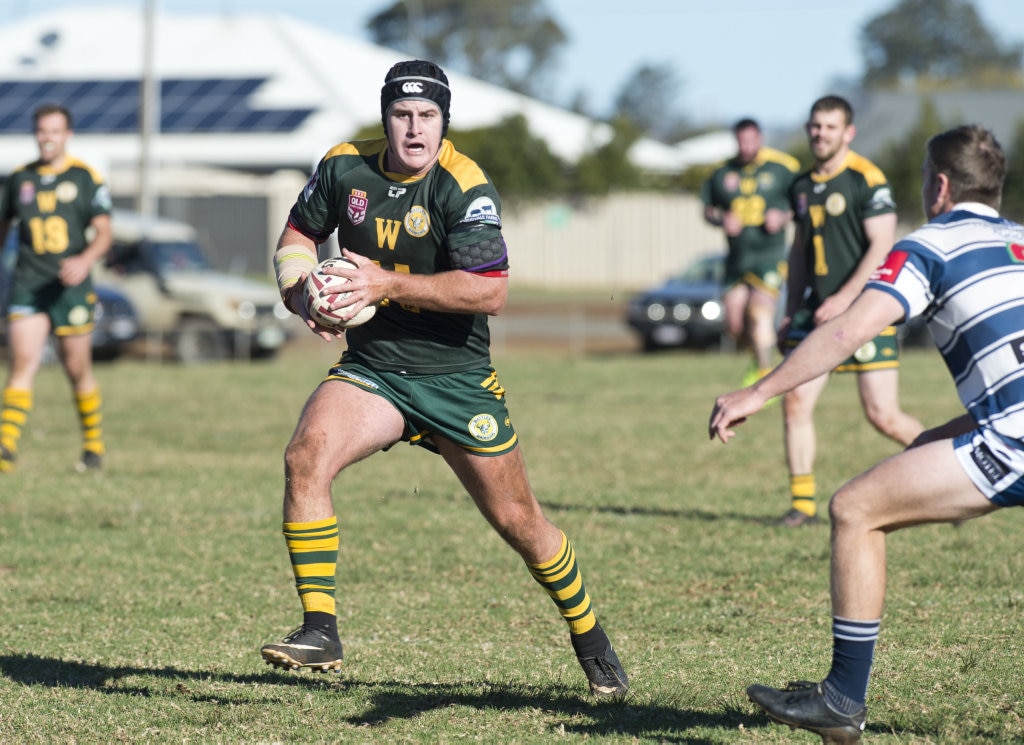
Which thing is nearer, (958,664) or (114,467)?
(958,664)

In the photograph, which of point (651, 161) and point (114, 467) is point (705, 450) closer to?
point (114, 467)

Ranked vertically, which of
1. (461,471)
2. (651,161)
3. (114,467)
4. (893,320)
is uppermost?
(651,161)

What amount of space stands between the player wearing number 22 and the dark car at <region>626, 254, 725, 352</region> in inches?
758

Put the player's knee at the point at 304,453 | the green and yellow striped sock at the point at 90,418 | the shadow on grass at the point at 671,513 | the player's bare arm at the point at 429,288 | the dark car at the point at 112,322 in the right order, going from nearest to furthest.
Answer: the player's bare arm at the point at 429,288 → the player's knee at the point at 304,453 → the shadow on grass at the point at 671,513 → the green and yellow striped sock at the point at 90,418 → the dark car at the point at 112,322

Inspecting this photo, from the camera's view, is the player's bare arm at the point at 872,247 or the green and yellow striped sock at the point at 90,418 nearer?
the player's bare arm at the point at 872,247

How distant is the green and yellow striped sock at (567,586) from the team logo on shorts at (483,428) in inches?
20.2

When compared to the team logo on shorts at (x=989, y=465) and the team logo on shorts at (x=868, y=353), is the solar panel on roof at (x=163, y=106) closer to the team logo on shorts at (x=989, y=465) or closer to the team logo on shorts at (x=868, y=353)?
the team logo on shorts at (x=868, y=353)

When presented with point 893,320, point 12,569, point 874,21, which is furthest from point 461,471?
point 874,21

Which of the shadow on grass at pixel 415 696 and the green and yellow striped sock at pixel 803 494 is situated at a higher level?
the green and yellow striped sock at pixel 803 494

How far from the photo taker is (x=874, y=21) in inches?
5069

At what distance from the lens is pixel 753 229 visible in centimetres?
1272

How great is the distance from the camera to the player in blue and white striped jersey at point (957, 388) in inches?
175

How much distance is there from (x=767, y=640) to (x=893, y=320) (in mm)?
2417

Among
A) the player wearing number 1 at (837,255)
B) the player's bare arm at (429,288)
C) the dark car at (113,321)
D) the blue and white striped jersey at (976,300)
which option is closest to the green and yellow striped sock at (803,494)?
the player wearing number 1 at (837,255)
